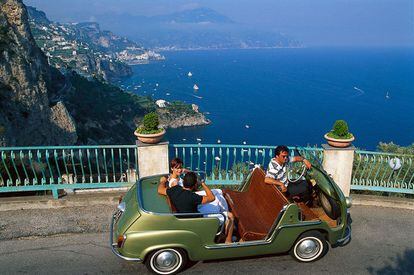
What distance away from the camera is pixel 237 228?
5441 mm

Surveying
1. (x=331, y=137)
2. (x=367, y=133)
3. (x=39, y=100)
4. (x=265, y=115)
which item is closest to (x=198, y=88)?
(x=265, y=115)

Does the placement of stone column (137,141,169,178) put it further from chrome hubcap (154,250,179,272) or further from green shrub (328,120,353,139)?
green shrub (328,120,353,139)

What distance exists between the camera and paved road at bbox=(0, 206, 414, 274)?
17.5ft

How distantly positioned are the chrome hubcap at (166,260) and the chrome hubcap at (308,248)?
1826 mm

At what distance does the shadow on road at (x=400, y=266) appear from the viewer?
545 centimetres

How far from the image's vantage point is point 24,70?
49.1 meters

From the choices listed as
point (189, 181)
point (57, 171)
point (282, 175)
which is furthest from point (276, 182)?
point (57, 171)

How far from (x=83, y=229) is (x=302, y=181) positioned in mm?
3820

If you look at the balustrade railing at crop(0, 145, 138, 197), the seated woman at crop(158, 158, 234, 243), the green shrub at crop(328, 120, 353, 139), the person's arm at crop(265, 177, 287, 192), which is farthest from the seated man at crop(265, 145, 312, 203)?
the balustrade railing at crop(0, 145, 138, 197)

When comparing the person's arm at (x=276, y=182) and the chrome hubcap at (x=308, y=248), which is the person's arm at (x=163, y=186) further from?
the chrome hubcap at (x=308, y=248)

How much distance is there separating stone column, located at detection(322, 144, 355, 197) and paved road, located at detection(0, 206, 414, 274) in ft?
4.67

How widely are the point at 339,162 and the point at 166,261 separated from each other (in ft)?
14.2

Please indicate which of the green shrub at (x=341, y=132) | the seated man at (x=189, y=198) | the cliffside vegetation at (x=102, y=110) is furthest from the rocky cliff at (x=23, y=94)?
the seated man at (x=189, y=198)

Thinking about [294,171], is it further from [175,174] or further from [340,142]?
[175,174]
